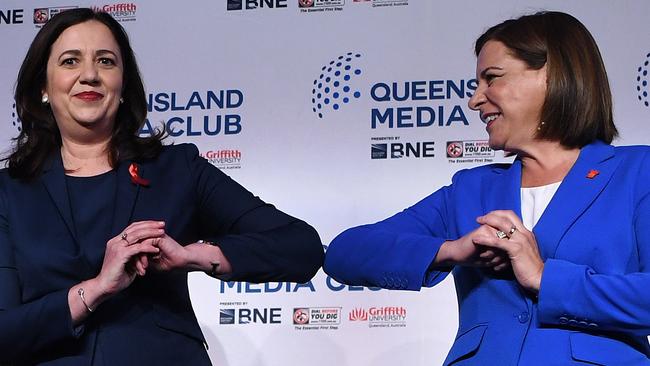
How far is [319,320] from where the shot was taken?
4.03 metres

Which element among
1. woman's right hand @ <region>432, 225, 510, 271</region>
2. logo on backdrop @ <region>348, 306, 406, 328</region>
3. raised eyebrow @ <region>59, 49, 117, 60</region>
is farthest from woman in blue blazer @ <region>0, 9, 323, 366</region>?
logo on backdrop @ <region>348, 306, 406, 328</region>

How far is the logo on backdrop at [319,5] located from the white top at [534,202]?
1.89 meters

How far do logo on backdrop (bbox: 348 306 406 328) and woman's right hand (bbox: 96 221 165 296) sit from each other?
1.67 m

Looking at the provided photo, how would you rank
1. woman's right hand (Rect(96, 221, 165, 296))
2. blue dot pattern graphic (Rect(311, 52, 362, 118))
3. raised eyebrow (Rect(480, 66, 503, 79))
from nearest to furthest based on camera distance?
1. woman's right hand (Rect(96, 221, 165, 296))
2. raised eyebrow (Rect(480, 66, 503, 79))
3. blue dot pattern graphic (Rect(311, 52, 362, 118))

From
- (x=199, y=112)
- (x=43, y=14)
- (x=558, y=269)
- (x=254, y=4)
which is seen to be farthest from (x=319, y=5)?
(x=558, y=269)

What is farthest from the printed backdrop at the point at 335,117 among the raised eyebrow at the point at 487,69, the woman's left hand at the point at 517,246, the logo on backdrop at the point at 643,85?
the woman's left hand at the point at 517,246

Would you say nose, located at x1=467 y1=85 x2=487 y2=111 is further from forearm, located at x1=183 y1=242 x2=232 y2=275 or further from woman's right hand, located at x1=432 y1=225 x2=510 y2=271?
forearm, located at x1=183 y1=242 x2=232 y2=275

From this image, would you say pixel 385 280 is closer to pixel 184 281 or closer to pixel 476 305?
pixel 476 305

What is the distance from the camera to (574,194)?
246 centimetres

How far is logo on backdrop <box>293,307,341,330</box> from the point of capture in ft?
13.2

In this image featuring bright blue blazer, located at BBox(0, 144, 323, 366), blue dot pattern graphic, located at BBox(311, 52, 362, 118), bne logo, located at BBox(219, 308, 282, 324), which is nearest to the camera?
bright blue blazer, located at BBox(0, 144, 323, 366)

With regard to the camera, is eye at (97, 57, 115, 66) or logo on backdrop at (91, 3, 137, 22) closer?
eye at (97, 57, 115, 66)

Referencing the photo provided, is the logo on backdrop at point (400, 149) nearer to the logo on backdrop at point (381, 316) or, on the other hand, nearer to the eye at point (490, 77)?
the logo on backdrop at point (381, 316)

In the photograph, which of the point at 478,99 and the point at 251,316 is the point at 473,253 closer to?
the point at 478,99
